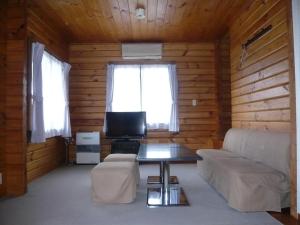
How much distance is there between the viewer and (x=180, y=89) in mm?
6391

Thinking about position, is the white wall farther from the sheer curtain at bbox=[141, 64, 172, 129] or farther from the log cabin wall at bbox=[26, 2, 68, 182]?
the sheer curtain at bbox=[141, 64, 172, 129]

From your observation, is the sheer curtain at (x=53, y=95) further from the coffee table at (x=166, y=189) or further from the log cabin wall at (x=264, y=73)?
the log cabin wall at (x=264, y=73)

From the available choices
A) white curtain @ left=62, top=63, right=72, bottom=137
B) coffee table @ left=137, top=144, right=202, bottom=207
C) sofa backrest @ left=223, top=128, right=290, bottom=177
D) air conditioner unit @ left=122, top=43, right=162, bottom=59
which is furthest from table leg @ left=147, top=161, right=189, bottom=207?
air conditioner unit @ left=122, top=43, right=162, bottom=59

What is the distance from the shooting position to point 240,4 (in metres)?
4.36

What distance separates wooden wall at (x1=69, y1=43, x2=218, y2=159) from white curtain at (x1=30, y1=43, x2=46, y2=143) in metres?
1.93

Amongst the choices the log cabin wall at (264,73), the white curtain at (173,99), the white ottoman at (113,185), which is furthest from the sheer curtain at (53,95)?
the log cabin wall at (264,73)

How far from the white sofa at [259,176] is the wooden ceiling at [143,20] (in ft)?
7.01

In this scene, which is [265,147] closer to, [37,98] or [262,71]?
[262,71]

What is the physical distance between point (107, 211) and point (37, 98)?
2.25 meters

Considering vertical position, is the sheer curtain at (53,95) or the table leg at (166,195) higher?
the sheer curtain at (53,95)

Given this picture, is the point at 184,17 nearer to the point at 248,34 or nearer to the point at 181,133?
the point at 248,34

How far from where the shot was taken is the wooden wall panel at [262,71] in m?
3.30

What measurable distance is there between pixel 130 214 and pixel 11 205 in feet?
4.49

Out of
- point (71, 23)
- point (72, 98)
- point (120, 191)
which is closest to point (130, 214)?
point (120, 191)
